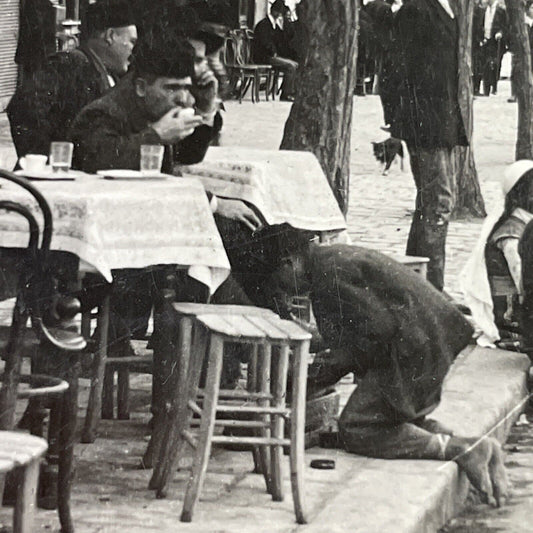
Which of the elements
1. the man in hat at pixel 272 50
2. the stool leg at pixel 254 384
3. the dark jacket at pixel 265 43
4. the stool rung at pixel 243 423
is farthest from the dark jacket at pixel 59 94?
the dark jacket at pixel 265 43

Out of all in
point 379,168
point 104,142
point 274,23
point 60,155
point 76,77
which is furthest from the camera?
point 274,23

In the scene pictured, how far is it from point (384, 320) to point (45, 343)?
1804 mm

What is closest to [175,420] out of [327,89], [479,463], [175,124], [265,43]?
[175,124]

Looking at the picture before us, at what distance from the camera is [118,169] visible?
685 cm

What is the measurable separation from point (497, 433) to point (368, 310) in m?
1.42

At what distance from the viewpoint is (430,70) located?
11.1 m

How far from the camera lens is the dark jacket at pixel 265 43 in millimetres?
31141

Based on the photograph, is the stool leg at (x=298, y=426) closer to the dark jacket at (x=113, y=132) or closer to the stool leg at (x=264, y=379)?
the stool leg at (x=264, y=379)

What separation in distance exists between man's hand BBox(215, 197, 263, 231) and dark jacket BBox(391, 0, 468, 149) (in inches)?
143

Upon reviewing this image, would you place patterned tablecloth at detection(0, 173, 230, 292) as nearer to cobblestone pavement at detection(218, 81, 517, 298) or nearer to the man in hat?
cobblestone pavement at detection(218, 81, 517, 298)

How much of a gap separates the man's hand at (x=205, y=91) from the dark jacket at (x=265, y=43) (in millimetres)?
23332

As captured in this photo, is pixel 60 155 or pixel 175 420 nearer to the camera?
pixel 175 420

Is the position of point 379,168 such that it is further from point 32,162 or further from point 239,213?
point 32,162

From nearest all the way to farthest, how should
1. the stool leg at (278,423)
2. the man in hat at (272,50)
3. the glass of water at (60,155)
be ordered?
the stool leg at (278,423) → the glass of water at (60,155) → the man in hat at (272,50)
